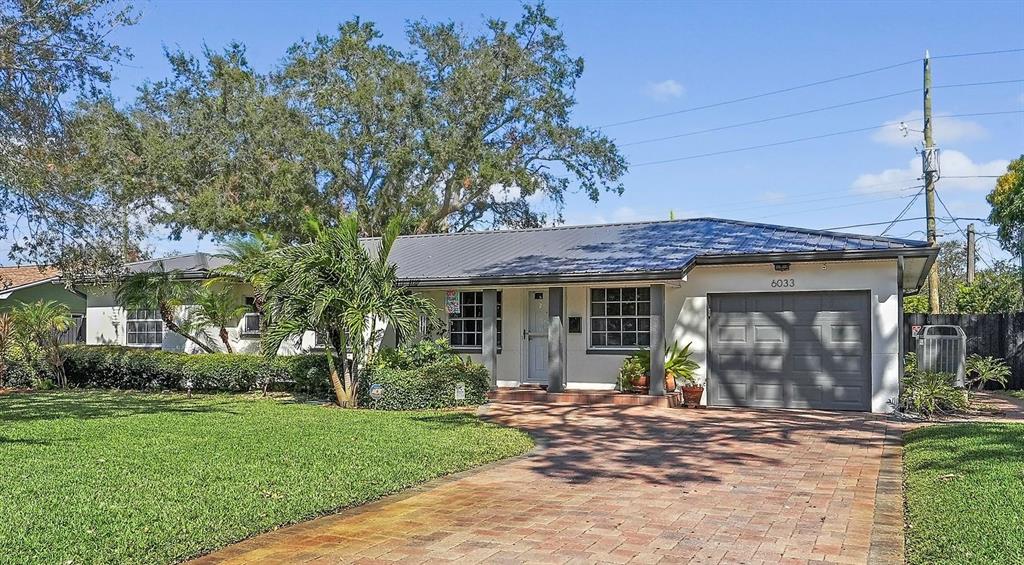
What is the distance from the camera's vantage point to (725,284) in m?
15.0

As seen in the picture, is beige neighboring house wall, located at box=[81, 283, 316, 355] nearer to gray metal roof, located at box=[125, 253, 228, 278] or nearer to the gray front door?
gray metal roof, located at box=[125, 253, 228, 278]

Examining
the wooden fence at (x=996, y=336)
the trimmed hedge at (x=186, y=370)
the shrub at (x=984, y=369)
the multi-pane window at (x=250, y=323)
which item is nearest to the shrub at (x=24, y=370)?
the trimmed hedge at (x=186, y=370)

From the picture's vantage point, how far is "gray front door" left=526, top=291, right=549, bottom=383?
55.8 feet

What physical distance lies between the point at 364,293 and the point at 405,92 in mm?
15146

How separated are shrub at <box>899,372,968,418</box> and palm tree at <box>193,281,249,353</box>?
14203 millimetres

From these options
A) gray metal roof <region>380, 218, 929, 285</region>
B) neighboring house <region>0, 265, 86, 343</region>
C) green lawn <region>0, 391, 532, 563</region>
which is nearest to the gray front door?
gray metal roof <region>380, 218, 929, 285</region>

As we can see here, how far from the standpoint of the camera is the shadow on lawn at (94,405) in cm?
1272

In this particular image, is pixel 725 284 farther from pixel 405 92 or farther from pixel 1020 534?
pixel 405 92

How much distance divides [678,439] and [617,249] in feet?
21.4

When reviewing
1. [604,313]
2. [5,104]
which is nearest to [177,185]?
[5,104]

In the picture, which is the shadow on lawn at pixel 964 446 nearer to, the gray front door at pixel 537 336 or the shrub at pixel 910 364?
the shrub at pixel 910 364

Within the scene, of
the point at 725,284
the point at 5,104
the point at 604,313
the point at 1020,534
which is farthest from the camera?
the point at 604,313

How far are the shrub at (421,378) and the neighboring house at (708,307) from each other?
1.20 m

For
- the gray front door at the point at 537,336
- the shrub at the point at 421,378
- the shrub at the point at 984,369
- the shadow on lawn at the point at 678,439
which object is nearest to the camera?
the shadow on lawn at the point at 678,439
